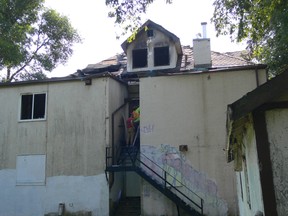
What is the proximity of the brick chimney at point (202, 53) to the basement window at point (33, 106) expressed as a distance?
772 centimetres

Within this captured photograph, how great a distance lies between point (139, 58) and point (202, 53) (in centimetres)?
375

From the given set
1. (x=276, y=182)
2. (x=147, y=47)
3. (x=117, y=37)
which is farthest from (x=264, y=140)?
(x=147, y=47)

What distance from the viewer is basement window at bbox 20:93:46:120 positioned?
1773cm

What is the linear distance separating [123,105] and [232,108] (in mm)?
13147

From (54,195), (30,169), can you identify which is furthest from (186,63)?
(30,169)

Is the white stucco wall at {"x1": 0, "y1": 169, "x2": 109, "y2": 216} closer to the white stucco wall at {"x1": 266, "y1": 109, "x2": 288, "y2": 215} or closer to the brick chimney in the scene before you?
the brick chimney

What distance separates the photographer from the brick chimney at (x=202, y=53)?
699 inches

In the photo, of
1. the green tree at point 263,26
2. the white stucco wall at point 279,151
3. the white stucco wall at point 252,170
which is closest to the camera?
the white stucco wall at point 279,151

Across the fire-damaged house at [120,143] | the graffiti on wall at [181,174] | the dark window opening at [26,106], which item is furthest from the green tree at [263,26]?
the dark window opening at [26,106]

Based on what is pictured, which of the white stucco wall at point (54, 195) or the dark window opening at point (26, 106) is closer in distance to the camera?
the white stucco wall at point (54, 195)

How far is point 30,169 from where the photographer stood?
17141mm

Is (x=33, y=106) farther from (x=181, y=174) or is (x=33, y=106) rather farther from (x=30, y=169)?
(x=181, y=174)

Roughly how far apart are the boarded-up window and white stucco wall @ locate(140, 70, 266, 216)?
16.3 ft

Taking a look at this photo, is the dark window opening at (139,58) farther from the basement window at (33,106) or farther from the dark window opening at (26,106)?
the dark window opening at (26,106)
